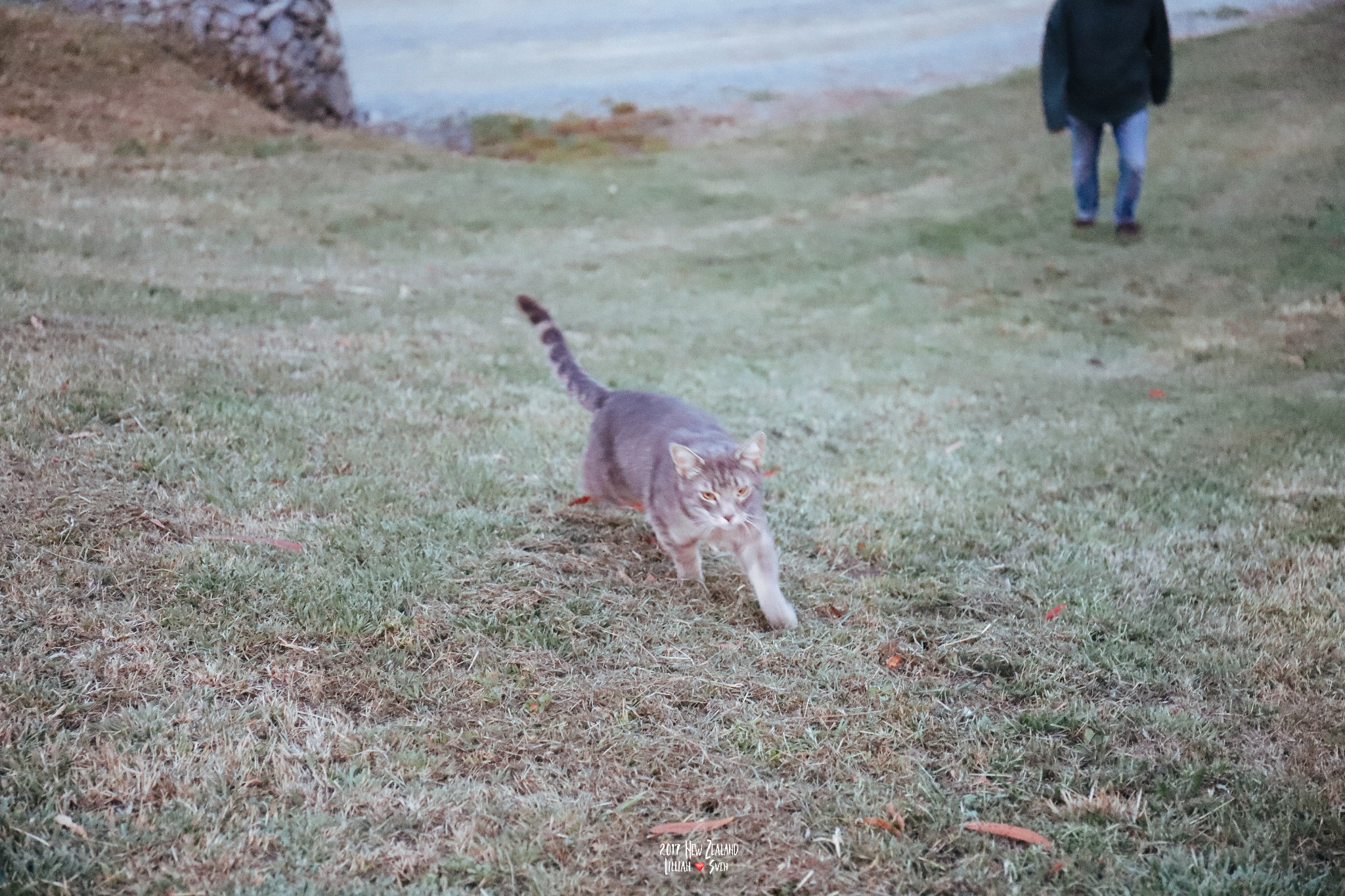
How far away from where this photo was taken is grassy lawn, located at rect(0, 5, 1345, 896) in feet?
7.64

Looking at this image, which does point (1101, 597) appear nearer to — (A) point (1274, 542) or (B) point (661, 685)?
(A) point (1274, 542)

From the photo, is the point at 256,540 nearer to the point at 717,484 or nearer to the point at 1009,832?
the point at 717,484

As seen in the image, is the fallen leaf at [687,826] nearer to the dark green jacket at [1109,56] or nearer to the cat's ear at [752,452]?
the cat's ear at [752,452]

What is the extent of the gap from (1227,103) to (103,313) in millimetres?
12727

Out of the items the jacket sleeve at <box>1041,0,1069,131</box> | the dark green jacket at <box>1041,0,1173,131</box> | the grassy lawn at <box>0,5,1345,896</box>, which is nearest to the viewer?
the grassy lawn at <box>0,5,1345,896</box>

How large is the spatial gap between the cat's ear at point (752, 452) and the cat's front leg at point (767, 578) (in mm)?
251

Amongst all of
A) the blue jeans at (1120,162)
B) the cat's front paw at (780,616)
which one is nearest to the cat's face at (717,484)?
the cat's front paw at (780,616)

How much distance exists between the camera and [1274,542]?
392cm

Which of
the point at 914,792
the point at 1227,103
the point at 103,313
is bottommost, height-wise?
the point at 914,792

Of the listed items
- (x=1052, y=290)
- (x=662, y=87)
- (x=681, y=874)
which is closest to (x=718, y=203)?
(x=662, y=87)

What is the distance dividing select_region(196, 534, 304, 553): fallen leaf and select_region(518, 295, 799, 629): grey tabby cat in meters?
1.22

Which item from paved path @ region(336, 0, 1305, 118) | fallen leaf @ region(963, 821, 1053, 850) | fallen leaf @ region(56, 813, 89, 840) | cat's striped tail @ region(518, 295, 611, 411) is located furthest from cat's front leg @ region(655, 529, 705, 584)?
paved path @ region(336, 0, 1305, 118)

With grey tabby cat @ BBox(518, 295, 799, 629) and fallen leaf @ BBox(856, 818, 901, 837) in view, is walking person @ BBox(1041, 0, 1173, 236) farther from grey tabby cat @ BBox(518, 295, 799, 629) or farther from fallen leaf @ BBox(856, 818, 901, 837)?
fallen leaf @ BBox(856, 818, 901, 837)

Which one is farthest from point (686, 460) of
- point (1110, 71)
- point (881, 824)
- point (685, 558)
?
point (1110, 71)
